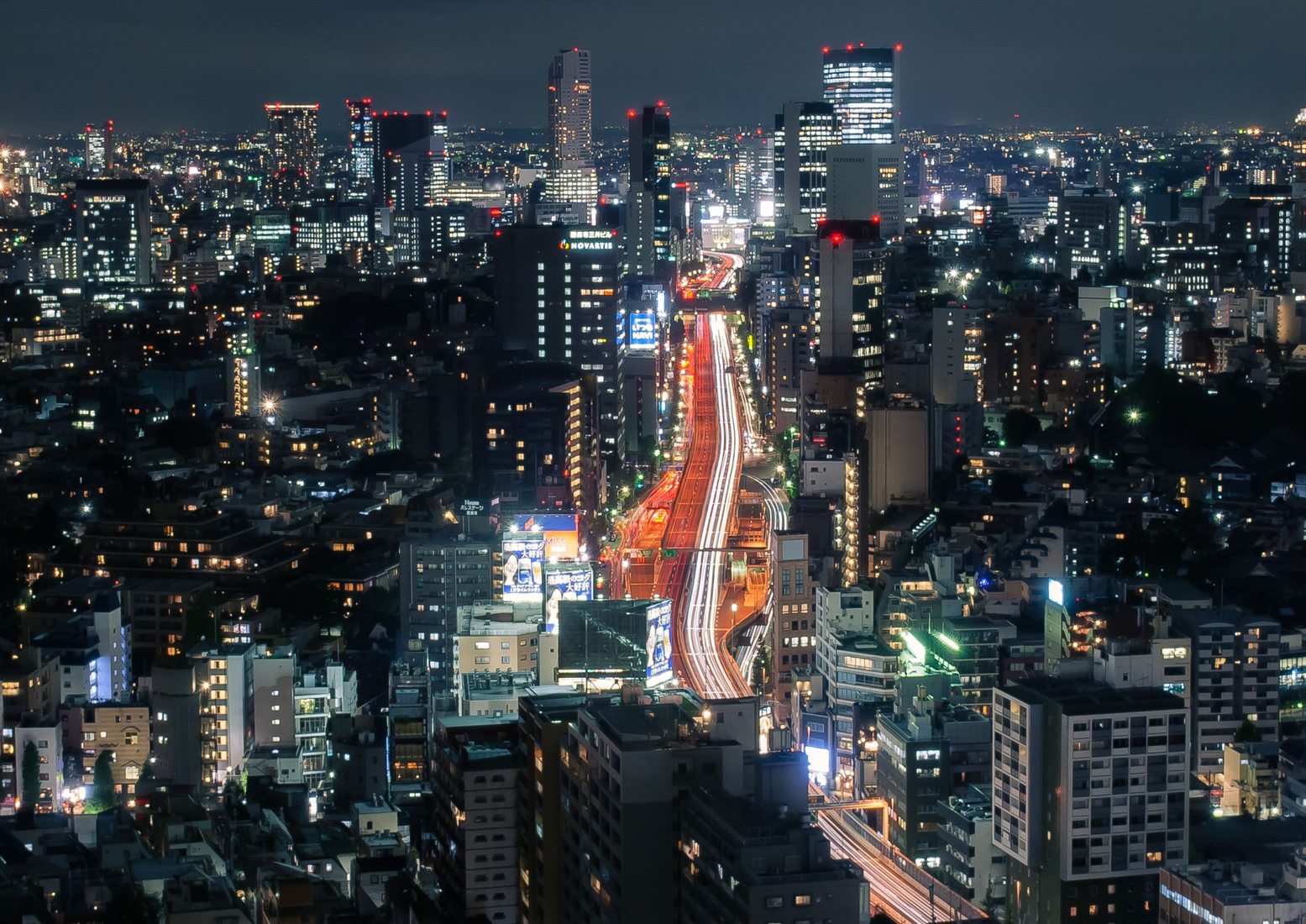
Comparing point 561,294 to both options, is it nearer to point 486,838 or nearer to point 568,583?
point 568,583

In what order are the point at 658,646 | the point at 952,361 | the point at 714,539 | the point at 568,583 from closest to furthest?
the point at 658,646, the point at 568,583, the point at 714,539, the point at 952,361

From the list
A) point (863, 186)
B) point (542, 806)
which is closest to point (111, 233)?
point (863, 186)

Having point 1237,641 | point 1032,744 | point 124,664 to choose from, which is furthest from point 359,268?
point 1032,744

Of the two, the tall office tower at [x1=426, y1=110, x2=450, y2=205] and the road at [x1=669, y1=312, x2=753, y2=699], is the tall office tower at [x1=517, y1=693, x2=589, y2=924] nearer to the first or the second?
the road at [x1=669, y1=312, x2=753, y2=699]

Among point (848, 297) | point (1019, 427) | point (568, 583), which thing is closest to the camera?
point (568, 583)

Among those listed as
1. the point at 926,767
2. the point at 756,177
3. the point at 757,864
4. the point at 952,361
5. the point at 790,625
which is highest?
the point at 756,177

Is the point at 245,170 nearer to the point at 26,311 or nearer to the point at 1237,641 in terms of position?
the point at 26,311

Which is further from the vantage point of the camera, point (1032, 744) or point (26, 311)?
point (26, 311)
